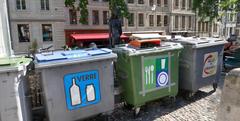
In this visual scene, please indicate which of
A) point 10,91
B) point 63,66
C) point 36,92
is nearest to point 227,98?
point 63,66

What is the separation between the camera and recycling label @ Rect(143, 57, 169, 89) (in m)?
3.81

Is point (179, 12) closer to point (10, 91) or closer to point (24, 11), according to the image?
point (24, 11)

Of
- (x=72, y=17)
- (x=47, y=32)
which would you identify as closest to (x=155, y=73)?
(x=47, y=32)

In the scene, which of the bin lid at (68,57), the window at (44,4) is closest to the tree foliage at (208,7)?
the window at (44,4)

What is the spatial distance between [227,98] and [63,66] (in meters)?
2.28

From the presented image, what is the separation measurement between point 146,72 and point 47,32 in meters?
19.4

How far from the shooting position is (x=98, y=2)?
76.2 feet

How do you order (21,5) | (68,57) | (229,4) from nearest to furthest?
(68,57), (229,4), (21,5)

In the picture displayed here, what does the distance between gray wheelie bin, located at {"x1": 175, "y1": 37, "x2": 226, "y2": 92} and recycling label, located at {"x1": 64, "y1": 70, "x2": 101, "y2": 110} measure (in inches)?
88.4

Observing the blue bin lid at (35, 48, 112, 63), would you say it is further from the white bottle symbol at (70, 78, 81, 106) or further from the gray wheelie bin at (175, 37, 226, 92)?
the gray wheelie bin at (175, 37, 226, 92)

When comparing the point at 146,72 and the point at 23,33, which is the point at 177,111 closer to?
the point at 146,72

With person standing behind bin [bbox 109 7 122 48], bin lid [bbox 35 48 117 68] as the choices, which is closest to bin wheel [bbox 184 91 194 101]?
bin lid [bbox 35 48 117 68]

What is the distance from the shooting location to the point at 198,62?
4.51 meters

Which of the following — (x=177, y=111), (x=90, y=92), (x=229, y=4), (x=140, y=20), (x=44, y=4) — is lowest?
(x=177, y=111)
